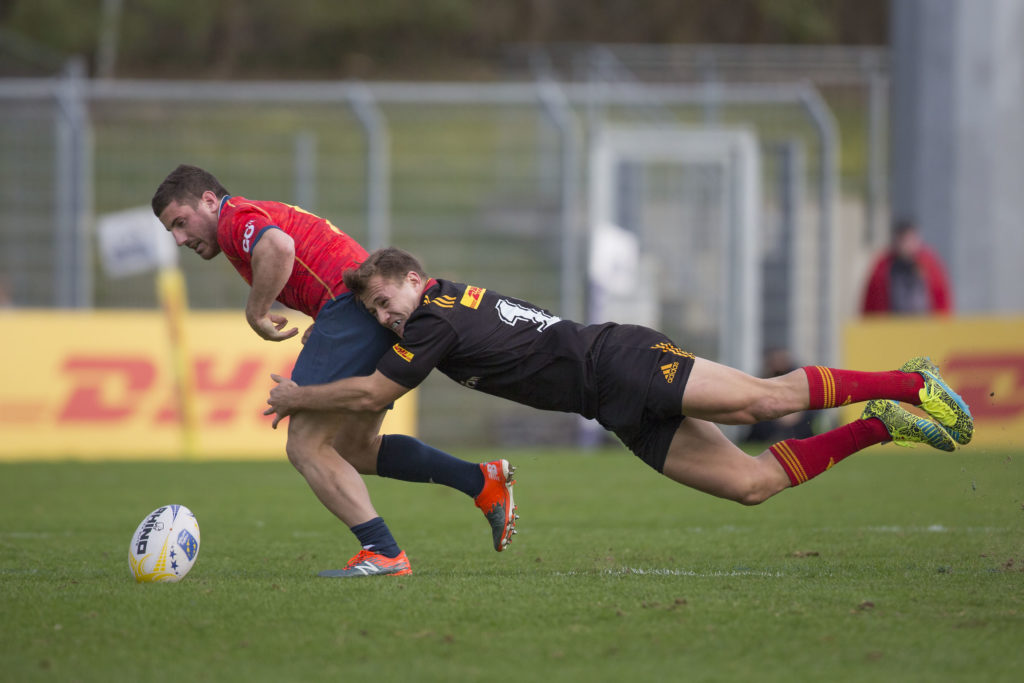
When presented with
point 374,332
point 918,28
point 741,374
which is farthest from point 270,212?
point 918,28

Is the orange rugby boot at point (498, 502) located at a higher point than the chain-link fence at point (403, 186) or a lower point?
lower

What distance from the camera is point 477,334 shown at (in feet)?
Answer: 18.6

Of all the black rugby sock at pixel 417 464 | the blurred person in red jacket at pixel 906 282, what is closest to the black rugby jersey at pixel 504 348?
the black rugby sock at pixel 417 464

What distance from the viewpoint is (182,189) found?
6000 mm

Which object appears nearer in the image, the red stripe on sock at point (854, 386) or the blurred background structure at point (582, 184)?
the red stripe on sock at point (854, 386)

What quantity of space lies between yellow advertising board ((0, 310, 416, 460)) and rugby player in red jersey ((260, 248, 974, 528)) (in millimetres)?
8395

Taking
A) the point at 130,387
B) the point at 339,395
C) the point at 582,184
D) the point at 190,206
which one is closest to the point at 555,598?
the point at 339,395

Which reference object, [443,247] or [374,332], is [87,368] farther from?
[374,332]

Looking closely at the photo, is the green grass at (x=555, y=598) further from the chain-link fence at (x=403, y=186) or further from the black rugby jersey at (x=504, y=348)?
the chain-link fence at (x=403, y=186)

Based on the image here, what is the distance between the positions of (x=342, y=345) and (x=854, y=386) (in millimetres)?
2247

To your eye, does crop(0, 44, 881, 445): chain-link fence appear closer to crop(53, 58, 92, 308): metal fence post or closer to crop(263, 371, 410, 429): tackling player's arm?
crop(53, 58, 92, 308): metal fence post

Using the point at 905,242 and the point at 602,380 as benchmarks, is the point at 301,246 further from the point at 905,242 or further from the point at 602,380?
the point at 905,242

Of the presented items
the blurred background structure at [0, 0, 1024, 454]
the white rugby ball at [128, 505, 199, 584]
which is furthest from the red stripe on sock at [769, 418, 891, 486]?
the blurred background structure at [0, 0, 1024, 454]

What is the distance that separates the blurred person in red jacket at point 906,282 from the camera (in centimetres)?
1452
